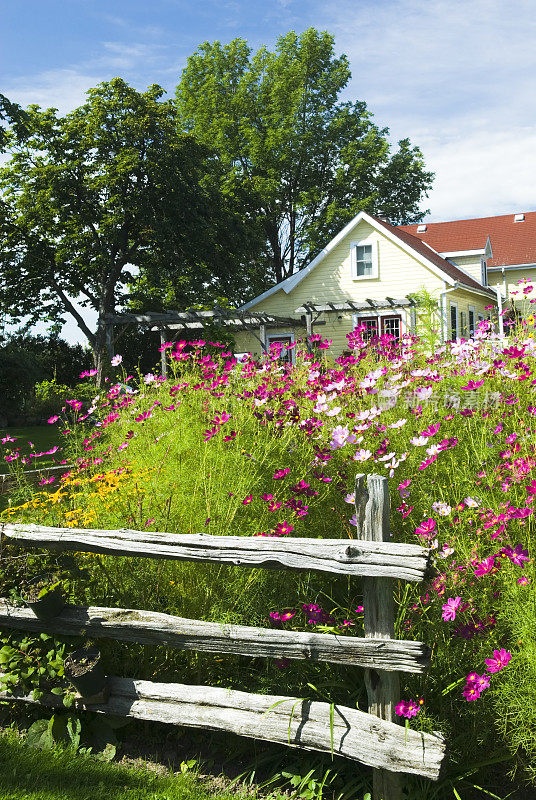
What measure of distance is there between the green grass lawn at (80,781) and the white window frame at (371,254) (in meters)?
20.4

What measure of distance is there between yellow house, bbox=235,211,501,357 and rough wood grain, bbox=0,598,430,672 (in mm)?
17240

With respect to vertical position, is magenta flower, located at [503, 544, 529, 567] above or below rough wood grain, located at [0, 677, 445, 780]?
above

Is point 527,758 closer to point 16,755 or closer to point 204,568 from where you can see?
point 204,568

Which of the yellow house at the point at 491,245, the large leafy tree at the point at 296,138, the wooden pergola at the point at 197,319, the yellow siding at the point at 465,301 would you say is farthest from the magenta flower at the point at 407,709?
the large leafy tree at the point at 296,138

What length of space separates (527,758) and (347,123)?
105 feet

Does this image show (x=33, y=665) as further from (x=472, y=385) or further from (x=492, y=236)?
(x=492, y=236)

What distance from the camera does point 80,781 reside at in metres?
3.15

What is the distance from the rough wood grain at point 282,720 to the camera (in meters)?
2.83

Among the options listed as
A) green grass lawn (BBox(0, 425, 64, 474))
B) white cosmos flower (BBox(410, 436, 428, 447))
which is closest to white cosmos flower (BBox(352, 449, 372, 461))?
white cosmos flower (BBox(410, 436, 428, 447))

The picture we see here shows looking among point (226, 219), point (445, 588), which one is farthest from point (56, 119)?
point (445, 588)

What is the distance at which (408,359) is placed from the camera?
15.4 feet

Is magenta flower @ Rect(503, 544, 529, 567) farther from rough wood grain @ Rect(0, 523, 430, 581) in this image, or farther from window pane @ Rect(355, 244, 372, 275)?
window pane @ Rect(355, 244, 372, 275)

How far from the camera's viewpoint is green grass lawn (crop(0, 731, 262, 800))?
3047 mm

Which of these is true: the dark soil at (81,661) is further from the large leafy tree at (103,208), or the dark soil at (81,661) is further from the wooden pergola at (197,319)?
the large leafy tree at (103,208)
